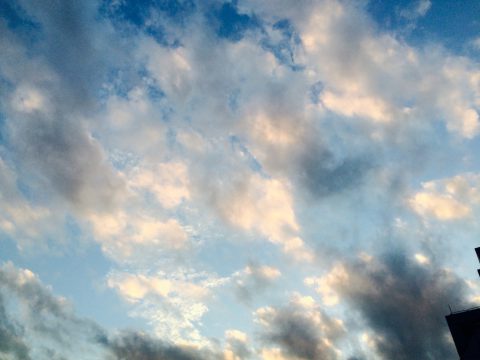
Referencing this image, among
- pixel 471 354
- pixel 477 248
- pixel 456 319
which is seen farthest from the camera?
pixel 477 248

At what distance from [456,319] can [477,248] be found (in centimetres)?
1287

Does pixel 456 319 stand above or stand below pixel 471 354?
above

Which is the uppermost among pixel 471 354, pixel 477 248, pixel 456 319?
pixel 477 248

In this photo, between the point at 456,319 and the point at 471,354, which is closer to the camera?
the point at 471,354

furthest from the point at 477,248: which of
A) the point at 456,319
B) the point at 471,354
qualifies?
the point at 471,354

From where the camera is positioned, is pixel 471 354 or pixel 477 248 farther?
pixel 477 248

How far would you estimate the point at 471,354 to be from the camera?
42.0 metres

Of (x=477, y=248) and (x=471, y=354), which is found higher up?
(x=477, y=248)

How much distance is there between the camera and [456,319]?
4556 cm

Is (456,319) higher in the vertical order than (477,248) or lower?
lower

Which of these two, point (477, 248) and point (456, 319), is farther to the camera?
point (477, 248)

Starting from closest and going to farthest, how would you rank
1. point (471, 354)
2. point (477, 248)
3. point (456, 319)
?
point (471, 354), point (456, 319), point (477, 248)

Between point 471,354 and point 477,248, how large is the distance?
56.1 ft

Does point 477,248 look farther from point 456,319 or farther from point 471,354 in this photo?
point 471,354
